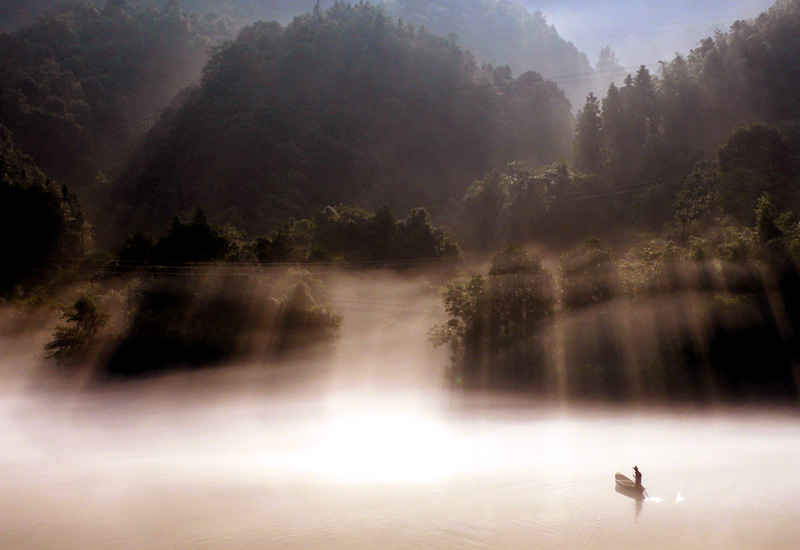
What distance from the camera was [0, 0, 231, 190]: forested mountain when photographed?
92938mm

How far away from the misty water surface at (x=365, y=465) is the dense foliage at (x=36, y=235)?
8.20 meters

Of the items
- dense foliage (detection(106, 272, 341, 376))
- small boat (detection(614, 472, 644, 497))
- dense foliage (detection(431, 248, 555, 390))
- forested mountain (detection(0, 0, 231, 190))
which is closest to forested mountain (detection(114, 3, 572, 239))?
forested mountain (detection(0, 0, 231, 190))

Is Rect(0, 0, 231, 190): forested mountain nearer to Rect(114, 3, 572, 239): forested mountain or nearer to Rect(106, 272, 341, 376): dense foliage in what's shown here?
Rect(114, 3, 572, 239): forested mountain

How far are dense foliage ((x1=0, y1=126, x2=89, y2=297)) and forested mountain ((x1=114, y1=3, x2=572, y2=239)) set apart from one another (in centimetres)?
2775

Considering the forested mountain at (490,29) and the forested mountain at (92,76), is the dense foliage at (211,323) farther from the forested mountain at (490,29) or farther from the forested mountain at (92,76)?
the forested mountain at (490,29)

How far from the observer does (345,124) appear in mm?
99562

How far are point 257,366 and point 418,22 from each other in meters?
155

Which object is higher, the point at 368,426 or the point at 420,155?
the point at 420,155

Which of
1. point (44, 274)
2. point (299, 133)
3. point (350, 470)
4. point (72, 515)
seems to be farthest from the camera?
point (299, 133)

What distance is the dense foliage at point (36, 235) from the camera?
4788cm

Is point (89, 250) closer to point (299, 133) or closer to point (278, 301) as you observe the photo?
point (278, 301)

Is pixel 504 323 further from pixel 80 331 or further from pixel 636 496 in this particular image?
pixel 80 331

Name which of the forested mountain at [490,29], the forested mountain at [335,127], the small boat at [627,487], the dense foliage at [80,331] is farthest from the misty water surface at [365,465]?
the forested mountain at [490,29]

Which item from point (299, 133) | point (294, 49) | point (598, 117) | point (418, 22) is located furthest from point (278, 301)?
point (418, 22)
